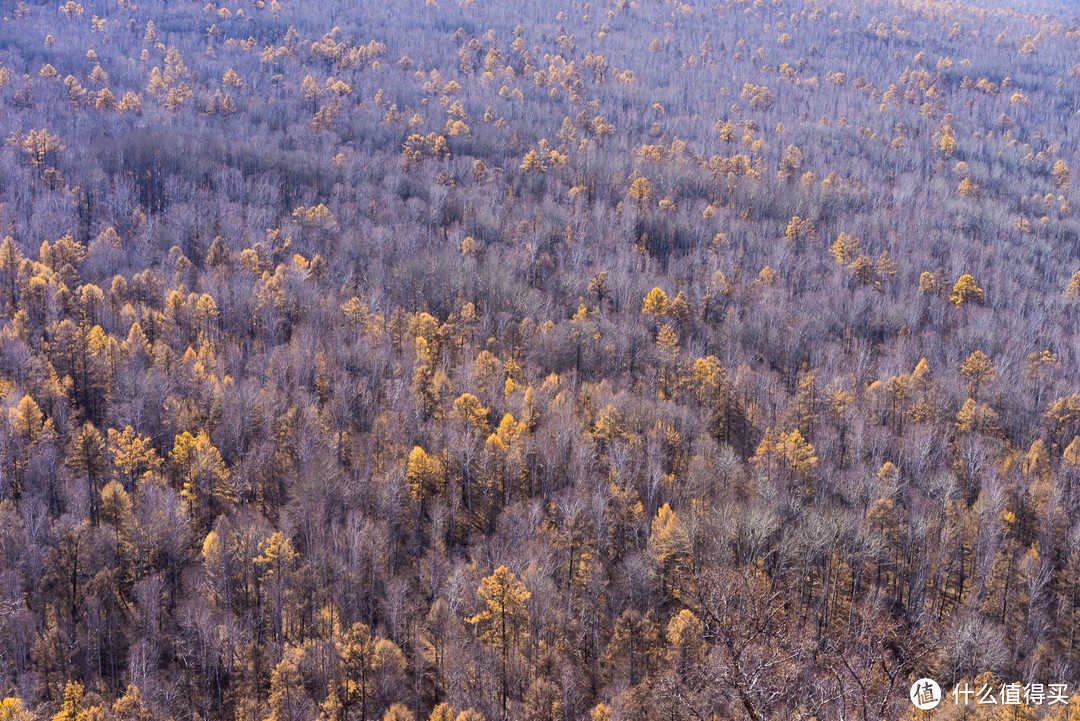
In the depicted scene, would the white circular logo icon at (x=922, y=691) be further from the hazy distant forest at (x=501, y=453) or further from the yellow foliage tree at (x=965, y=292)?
the yellow foliage tree at (x=965, y=292)

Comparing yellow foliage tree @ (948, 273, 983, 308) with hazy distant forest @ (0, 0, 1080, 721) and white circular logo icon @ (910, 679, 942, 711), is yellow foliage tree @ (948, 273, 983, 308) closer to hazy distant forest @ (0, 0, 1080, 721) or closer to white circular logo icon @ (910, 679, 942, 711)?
hazy distant forest @ (0, 0, 1080, 721)

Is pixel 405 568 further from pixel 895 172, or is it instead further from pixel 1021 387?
pixel 895 172

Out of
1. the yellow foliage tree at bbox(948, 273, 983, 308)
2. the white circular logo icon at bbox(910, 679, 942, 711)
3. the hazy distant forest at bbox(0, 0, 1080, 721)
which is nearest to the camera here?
the white circular logo icon at bbox(910, 679, 942, 711)

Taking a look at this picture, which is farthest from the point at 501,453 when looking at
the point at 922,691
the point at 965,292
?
the point at 965,292

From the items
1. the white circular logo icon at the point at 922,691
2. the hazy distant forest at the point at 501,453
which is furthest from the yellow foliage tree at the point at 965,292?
the white circular logo icon at the point at 922,691

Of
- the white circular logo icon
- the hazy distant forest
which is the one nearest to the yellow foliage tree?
the hazy distant forest

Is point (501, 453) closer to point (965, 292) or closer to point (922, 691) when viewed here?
point (922, 691)

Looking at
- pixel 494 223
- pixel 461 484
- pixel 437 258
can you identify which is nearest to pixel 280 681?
pixel 461 484

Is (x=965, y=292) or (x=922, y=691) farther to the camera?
(x=965, y=292)
